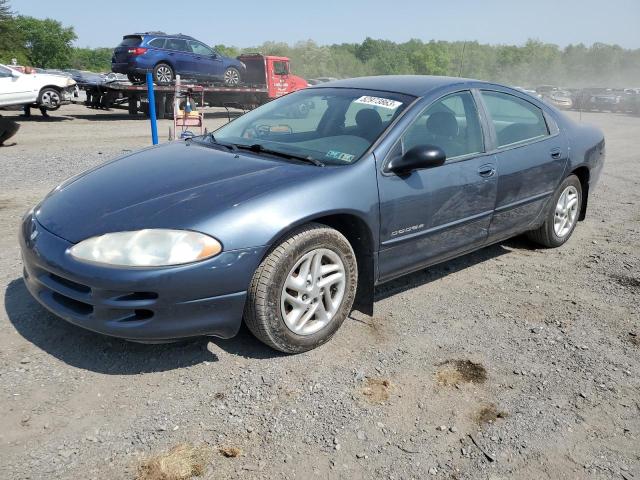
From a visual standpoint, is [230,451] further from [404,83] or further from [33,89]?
[33,89]

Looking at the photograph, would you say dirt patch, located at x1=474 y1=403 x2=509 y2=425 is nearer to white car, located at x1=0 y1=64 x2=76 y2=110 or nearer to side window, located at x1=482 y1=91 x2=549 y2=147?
side window, located at x1=482 y1=91 x2=549 y2=147

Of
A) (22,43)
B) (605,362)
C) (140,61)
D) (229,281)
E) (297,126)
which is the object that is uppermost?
(22,43)

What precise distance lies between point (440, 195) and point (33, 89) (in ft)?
48.7

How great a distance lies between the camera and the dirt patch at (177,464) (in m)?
2.17

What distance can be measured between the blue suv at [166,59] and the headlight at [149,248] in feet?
51.9

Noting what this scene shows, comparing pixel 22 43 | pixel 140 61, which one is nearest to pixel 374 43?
pixel 22 43

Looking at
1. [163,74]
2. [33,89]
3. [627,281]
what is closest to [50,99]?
[33,89]

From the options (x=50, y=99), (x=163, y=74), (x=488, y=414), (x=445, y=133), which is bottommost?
(x=488, y=414)

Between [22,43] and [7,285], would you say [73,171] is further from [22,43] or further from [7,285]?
[22,43]

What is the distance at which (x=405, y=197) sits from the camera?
3424 millimetres

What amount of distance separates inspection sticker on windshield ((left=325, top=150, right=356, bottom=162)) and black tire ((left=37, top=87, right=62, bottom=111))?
48.3ft

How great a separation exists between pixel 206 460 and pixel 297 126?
2.42m

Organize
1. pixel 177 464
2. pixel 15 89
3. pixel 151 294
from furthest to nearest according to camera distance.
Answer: pixel 15 89 < pixel 151 294 < pixel 177 464

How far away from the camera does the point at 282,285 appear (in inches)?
115
